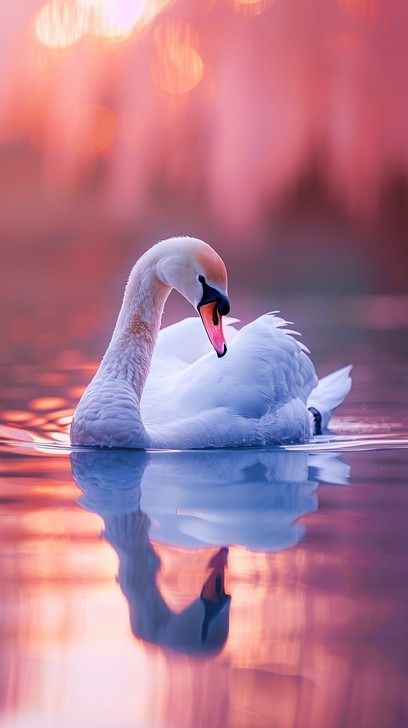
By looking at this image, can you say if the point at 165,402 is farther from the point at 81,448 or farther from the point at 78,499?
the point at 78,499

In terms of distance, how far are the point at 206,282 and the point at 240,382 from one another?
55 centimetres

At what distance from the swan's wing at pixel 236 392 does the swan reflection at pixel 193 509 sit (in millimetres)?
121

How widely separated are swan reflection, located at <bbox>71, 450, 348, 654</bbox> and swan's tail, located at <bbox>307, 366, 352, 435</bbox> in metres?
0.84

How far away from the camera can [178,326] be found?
7.47m

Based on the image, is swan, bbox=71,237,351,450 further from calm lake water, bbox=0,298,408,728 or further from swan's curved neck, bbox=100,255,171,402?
calm lake water, bbox=0,298,408,728

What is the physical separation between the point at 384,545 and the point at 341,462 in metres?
1.74

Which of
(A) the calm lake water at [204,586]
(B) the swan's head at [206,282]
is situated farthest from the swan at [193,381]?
(A) the calm lake water at [204,586]

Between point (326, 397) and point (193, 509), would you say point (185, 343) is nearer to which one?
point (326, 397)

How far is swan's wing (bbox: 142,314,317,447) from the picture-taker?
629 cm

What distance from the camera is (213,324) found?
20.3ft

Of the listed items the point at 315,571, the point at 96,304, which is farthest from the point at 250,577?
the point at 96,304

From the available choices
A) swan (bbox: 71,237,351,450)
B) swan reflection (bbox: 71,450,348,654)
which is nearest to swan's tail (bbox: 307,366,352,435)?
swan (bbox: 71,237,351,450)

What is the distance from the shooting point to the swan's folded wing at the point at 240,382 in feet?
21.0

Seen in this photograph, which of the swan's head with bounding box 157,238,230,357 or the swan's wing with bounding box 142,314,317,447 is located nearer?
the swan's head with bounding box 157,238,230,357
